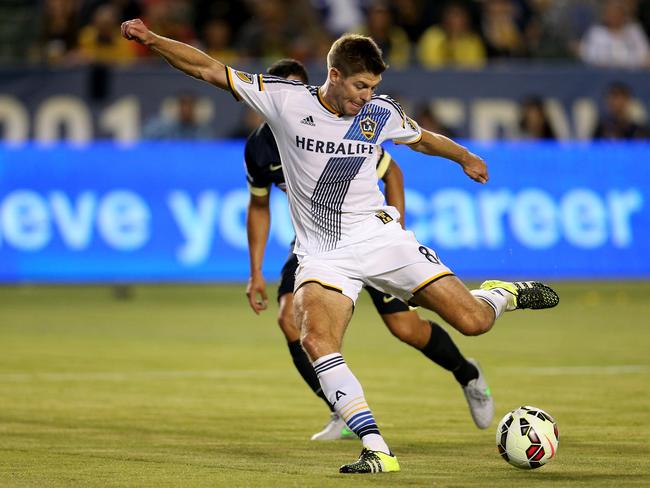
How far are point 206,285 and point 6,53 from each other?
173 inches

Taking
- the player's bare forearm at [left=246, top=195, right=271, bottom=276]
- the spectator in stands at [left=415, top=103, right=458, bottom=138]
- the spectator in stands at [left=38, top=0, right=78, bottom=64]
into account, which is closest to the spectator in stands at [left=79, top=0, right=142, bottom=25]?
the spectator in stands at [left=38, top=0, right=78, bottom=64]

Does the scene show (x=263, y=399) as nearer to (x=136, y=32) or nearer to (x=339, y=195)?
(x=339, y=195)

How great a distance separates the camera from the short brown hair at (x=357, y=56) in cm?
746

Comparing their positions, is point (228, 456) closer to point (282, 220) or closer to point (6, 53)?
point (282, 220)

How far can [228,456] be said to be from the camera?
787 cm

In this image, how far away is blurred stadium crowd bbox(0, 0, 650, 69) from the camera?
69.6 feet

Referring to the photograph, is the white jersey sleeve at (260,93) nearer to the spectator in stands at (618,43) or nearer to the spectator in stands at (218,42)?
the spectator in stands at (218,42)

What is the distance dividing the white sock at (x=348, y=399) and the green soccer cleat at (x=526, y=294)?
134cm

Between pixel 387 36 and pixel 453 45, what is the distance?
988 mm

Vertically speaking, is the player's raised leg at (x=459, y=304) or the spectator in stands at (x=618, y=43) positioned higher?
the player's raised leg at (x=459, y=304)

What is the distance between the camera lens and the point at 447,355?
913 cm

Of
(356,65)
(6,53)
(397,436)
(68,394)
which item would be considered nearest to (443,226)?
(6,53)

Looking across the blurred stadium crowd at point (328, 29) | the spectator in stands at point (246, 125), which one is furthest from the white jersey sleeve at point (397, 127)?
the blurred stadium crowd at point (328, 29)

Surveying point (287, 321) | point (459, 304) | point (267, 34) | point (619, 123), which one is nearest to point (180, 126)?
point (267, 34)
